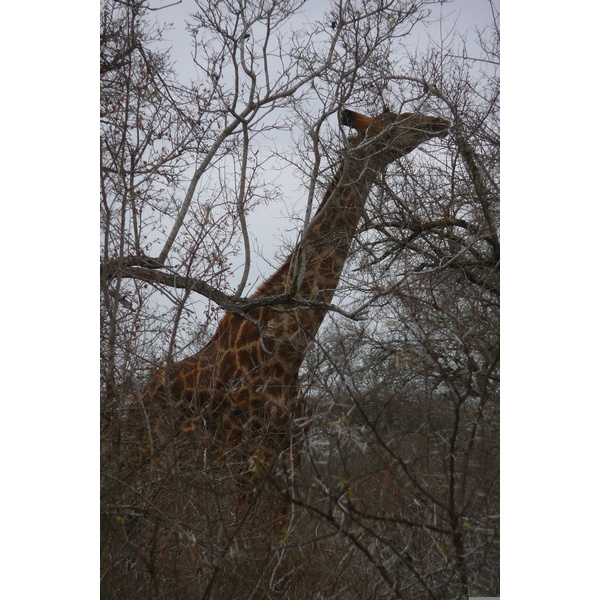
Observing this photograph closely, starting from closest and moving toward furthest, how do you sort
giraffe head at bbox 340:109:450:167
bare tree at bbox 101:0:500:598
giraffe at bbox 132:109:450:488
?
bare tree at bbox 101:0:500:598 → giraffe at bbox 132:109:450:488 → giraffe head at bbox 340:109:450:167

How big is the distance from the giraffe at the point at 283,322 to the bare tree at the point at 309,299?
61mm

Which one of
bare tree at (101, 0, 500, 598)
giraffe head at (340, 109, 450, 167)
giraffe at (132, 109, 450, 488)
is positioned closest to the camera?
bare tree at (101, 0, 500, 598)

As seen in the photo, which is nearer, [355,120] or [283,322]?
[355,120]

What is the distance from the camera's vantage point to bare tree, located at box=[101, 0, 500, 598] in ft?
6.66

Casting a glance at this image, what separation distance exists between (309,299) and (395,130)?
0.74 m

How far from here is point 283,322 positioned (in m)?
2.85

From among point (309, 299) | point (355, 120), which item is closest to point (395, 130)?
point (355, 120)

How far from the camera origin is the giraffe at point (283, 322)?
2.52 meters

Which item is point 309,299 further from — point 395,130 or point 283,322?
point 395,130

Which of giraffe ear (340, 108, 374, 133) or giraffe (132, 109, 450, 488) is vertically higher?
giraffe ear (340, 108, 374, 133)

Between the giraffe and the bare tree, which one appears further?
the giraffe
